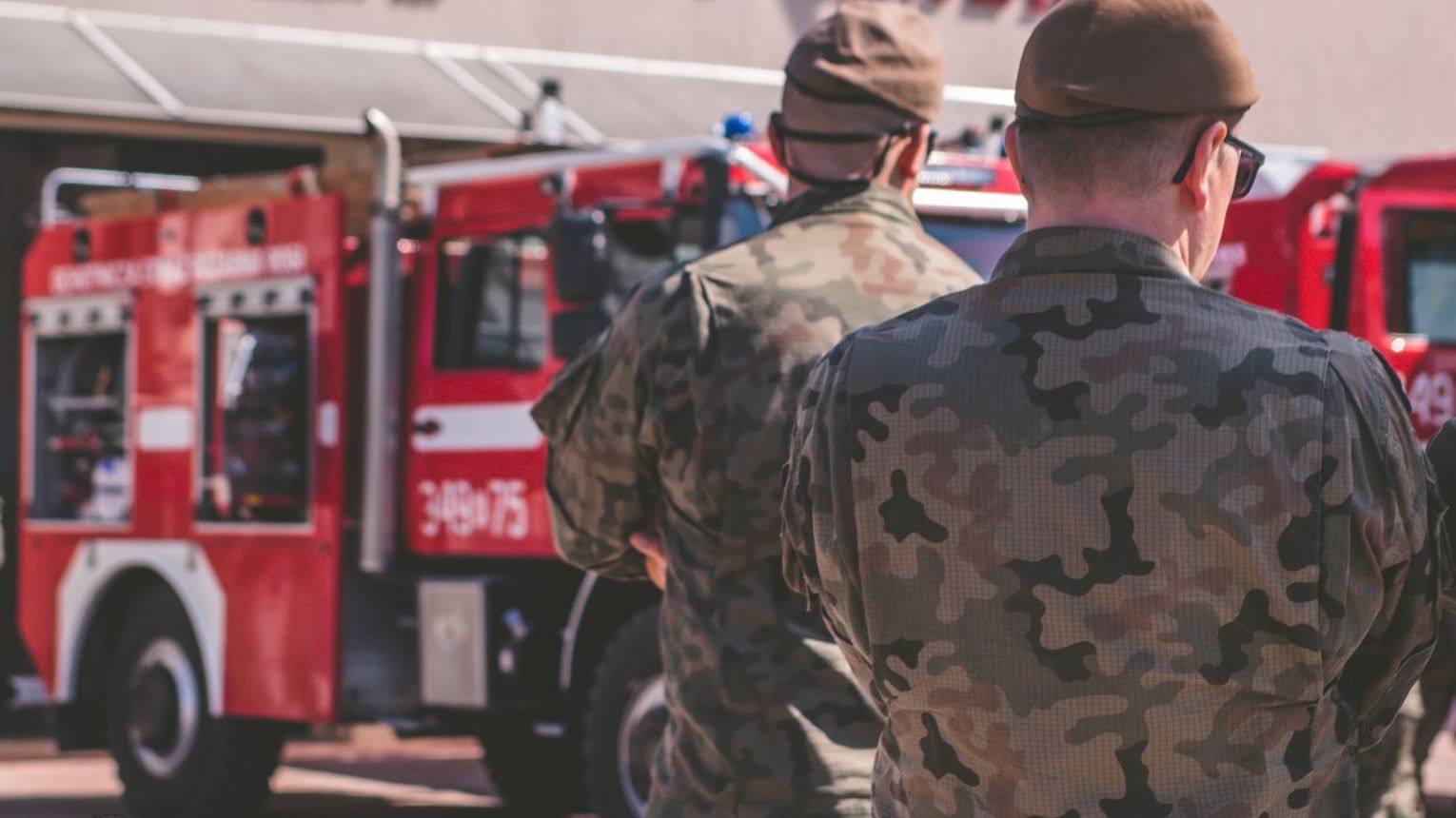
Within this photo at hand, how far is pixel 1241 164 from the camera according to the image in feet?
7.44

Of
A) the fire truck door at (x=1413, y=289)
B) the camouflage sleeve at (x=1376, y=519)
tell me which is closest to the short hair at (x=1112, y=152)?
the camouflage sleeve at (x=1376, y=519)

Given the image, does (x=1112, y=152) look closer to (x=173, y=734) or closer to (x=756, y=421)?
(x=756, y=421)

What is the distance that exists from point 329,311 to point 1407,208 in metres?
3.83

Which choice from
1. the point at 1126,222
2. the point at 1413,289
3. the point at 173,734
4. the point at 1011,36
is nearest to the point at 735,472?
the point at 1126,222

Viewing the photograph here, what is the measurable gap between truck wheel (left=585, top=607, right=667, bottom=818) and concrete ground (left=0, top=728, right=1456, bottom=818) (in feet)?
7.66

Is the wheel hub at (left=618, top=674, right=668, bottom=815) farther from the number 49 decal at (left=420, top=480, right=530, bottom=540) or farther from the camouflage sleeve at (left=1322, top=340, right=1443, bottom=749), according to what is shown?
the camouflage sleeve at (left=1322, top=340, right=1443, bottom=749)

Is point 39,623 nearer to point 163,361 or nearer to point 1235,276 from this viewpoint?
point 163,361

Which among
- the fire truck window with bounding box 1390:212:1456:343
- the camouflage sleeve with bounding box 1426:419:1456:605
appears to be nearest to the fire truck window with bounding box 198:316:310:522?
the fire truck window with bounding box 1390:212:1456:343

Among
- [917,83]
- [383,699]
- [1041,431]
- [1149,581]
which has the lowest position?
[383,699]

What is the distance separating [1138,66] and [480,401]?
235 inches

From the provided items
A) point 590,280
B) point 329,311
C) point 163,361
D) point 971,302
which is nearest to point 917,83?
point 971,302

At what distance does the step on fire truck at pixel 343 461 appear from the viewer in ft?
24.4

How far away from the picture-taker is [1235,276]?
768 centimetres

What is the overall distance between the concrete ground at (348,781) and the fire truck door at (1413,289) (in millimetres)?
2599
